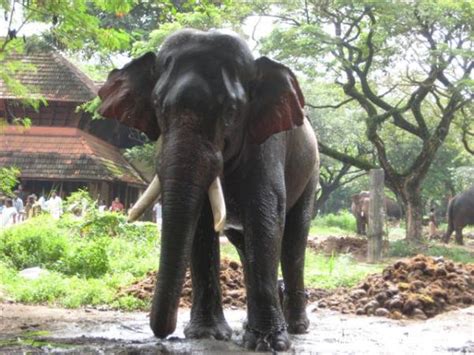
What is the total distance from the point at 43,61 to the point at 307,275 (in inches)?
729

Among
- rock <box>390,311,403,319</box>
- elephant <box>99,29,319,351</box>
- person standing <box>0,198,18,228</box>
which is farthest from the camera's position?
person standing <box>0,198,18,228</box>

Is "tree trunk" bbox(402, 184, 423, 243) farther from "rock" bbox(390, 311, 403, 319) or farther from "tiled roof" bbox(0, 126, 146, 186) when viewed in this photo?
"rock" bbox(390, 311, 403, 319)

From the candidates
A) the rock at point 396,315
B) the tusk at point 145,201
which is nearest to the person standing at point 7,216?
the rock at point 396,315

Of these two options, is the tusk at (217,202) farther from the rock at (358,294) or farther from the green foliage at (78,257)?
the rock at (358,294)

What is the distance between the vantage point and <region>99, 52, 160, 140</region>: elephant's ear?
539 centimetres

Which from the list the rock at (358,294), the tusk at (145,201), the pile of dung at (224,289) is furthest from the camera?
the rock at (358,294)

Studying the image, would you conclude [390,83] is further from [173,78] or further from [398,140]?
[173,78]

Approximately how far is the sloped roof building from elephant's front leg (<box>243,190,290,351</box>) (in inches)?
809

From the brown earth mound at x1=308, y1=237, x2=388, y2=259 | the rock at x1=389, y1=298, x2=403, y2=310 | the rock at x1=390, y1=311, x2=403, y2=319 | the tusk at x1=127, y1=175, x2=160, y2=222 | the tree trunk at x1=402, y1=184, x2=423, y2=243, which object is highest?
the tree trunk at x1=402, y1=184, x2=423, y2=243

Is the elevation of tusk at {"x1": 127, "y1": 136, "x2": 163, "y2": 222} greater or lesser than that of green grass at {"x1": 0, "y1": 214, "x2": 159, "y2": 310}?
greater

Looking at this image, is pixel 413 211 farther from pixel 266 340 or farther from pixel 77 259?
pixel 266 340

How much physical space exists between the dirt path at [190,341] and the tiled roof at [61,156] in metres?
16.9

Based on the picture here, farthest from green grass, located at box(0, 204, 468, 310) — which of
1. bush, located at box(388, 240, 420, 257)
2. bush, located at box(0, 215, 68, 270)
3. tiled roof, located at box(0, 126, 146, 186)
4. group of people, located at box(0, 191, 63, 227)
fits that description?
tiled roof, located at box(0, 126, 146, 186)

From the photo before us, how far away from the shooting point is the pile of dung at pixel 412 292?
862 centimetres
